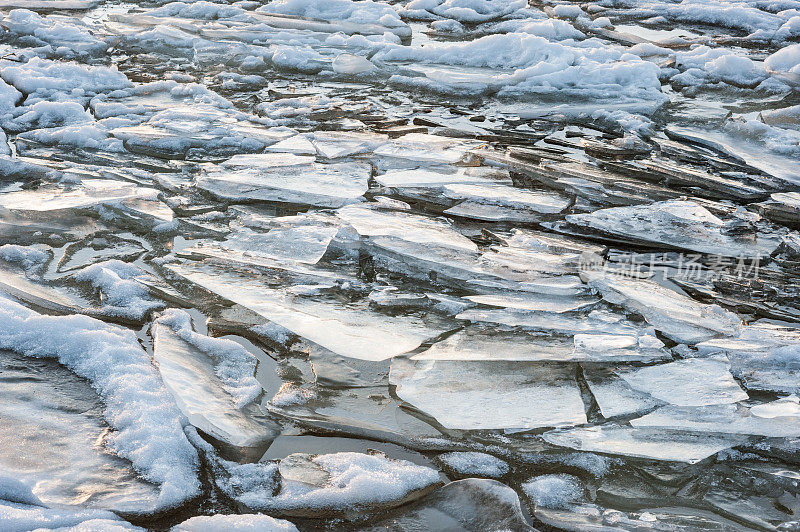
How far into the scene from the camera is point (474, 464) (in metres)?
1.92

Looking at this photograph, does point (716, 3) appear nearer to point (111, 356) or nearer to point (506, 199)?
point (506, 199)

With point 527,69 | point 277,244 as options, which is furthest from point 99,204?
point 527,69

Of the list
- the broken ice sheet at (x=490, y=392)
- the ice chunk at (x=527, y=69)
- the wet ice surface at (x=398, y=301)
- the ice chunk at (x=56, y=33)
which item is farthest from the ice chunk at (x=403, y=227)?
the ice chunk at (x=56, y=33)

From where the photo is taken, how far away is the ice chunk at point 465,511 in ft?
5.60

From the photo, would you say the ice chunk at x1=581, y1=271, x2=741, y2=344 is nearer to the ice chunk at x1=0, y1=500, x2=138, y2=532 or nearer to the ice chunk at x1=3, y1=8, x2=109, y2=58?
the ice chunk at x1=0, y1=500, x2=138, y2=532

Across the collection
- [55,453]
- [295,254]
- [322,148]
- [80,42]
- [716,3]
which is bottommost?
[55,453]

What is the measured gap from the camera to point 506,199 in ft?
11.5

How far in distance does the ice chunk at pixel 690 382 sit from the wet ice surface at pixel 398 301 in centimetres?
1

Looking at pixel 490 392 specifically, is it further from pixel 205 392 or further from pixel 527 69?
pixel 527 69

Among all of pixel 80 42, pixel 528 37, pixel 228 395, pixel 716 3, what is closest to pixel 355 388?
pixel 228 395

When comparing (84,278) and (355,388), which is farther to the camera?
(84,278)

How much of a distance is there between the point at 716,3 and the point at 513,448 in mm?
8414

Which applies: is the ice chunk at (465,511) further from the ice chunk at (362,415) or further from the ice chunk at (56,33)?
the ice chunk at (56,33)

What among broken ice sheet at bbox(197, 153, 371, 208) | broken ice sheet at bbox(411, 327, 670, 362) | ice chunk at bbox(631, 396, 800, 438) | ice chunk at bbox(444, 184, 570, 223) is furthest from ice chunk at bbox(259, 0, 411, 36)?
ice chunk at bbox(631, 396, 800, 438)
